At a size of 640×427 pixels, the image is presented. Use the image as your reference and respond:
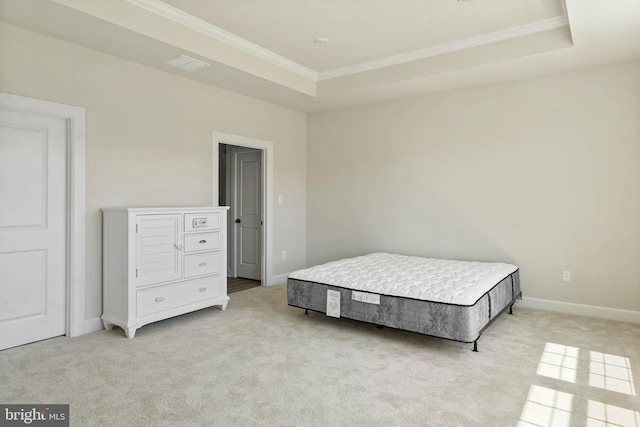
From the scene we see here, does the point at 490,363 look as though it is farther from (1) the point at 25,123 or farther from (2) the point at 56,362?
(1) the point at 25,123

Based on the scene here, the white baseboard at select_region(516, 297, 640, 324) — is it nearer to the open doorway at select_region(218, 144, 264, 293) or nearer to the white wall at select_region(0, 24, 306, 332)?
the open doorway at select_region(218, 144, 264, 293)

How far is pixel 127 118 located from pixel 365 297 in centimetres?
278

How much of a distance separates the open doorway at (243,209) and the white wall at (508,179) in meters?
1.02

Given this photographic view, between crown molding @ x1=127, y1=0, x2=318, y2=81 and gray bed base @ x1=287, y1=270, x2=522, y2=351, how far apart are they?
7.88ft

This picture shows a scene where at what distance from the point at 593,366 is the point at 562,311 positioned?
1.51 m

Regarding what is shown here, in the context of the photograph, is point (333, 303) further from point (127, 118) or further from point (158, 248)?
point (127, 118)

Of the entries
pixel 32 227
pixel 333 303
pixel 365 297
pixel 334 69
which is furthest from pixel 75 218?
pixel 334 69

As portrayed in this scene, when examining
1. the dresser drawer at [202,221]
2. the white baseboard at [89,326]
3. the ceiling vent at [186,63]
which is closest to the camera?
the white baseboard at [89,326]

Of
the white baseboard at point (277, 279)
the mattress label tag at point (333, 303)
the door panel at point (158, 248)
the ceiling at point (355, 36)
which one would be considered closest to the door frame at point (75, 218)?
the door panel at point (158, 248)

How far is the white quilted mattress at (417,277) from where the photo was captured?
10.3 ft

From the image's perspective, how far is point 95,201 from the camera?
3596mm

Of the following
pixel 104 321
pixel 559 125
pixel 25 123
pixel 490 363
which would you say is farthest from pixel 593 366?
pixel 25 123

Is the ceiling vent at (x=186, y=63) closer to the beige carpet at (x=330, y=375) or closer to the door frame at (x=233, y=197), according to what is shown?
the door frame at (x=233, y=197)

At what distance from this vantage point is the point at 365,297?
11.1 ft
